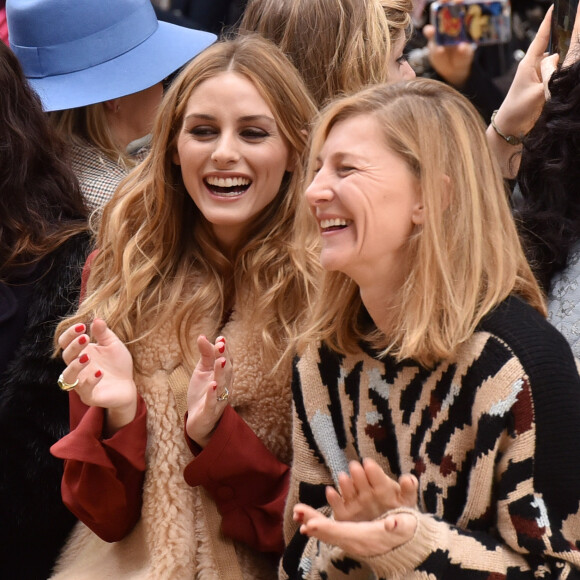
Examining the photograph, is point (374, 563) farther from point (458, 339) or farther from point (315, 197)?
point (315, 197)

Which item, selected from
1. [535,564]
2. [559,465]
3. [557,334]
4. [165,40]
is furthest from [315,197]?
[165,40]

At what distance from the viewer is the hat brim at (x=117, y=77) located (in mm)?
3299

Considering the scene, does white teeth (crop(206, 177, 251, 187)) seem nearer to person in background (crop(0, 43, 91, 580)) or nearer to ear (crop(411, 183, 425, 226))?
person in background (crop(0, 43, 91, 580))

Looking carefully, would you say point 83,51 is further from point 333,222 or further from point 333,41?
point 333,222

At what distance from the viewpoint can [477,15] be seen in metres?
3.22

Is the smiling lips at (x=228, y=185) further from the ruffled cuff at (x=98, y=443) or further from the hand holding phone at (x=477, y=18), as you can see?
the hand holding phone at (x=477, y=18)

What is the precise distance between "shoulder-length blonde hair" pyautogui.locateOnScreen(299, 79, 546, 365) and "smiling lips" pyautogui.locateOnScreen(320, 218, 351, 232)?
5.5 inches

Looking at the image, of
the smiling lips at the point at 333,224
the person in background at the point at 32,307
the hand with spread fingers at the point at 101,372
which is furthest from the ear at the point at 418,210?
the person in background at the point at 32,307

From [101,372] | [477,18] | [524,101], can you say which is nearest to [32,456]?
[101,372]

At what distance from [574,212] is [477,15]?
1.21m

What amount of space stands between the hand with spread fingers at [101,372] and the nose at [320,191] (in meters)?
0.61

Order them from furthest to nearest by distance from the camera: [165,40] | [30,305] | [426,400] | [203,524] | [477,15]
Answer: [165,40], [477,15], [30,305], [203,524], [426,400]

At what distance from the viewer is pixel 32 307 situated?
267 centimetres

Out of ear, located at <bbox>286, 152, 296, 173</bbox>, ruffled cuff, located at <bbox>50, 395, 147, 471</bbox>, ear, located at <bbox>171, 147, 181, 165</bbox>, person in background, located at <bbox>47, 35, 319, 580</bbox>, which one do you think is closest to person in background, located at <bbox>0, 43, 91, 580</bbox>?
person in background, located at <bbox>47, 35, 319, 580</bbox>
